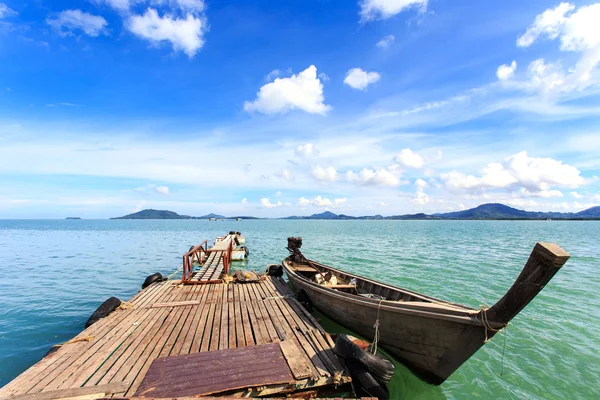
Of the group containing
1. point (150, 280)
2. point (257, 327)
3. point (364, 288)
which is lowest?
point (150, 280)

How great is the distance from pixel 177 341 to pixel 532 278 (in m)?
8.12

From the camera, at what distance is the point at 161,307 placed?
998 centimetres

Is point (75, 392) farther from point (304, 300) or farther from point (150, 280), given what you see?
point (150, 280)

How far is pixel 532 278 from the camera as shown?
15.2 feet

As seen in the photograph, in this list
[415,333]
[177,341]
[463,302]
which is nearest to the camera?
[415,333]

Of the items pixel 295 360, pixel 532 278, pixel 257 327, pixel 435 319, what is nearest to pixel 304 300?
pixel 257 327

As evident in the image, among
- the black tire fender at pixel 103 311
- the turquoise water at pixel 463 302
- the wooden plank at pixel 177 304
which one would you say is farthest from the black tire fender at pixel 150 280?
the wooden plank at pixel 177 304

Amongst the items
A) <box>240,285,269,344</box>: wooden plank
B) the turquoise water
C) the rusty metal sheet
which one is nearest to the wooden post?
the turquoise water

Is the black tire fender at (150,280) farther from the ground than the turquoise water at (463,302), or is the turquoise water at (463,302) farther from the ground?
the black tire fender at (150,280)

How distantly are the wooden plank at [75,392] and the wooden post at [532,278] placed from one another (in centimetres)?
742

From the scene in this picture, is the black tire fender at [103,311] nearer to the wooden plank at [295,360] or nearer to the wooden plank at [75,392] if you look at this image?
the wooden plank at [75,392]

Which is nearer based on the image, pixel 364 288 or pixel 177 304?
pixel 177 304

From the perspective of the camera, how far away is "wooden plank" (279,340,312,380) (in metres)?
5.66

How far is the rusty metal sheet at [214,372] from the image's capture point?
5.21m
